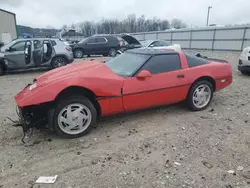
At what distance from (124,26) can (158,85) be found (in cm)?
6232

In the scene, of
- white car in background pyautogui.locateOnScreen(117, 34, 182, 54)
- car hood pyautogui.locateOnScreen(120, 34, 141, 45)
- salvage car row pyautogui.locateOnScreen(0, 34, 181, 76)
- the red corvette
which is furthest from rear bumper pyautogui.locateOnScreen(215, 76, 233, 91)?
car hood pyautogui.locateOnScreen(120, 34, 141, 45)

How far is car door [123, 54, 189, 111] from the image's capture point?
3.69m

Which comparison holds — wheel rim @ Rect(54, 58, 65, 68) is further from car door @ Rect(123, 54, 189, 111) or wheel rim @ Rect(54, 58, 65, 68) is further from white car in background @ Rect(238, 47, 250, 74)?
white car in background @ Rect(238, 47, 250, 74)

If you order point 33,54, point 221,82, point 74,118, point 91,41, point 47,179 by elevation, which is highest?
point 91,41

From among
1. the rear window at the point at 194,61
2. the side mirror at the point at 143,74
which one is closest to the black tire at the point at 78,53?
the rear window at the point at 194,61

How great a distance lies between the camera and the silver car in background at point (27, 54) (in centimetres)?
891

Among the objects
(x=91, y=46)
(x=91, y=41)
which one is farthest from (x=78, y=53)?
(x=91, y=41)

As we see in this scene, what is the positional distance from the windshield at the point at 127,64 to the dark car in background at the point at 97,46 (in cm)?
1257

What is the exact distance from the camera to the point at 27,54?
8.98 meters

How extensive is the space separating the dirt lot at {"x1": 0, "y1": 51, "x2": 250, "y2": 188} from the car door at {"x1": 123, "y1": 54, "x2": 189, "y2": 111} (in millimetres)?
392

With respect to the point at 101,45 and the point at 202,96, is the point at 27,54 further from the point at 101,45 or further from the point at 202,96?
the point at 101,45

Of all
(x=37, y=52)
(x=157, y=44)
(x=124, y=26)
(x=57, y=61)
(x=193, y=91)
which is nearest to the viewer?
(x=193, y=91)

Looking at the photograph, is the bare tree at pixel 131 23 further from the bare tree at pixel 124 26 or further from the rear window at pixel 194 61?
the rear window at pixel 194 61

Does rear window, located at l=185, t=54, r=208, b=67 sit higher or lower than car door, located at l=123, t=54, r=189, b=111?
higher
